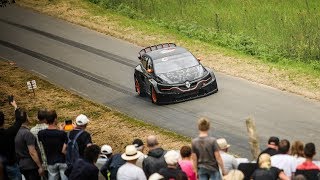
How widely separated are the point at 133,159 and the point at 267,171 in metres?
2.56

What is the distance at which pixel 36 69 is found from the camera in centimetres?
3134

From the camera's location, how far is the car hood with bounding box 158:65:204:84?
25203 millimetres

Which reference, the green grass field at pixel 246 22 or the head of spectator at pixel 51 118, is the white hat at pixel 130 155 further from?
the green grass field at pixel 246 22

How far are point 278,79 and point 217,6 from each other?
14.4m

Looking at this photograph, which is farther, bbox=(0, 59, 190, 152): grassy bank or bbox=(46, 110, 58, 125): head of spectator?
bbox=(0, 59, 190, 152): grassy bank

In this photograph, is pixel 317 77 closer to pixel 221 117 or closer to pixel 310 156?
pixel 221 117

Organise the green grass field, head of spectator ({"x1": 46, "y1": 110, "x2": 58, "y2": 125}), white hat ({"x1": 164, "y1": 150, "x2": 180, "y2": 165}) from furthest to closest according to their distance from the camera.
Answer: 1. the green grass field
2. head of spectator ({"x1": 46, "y1": 110, "x2": 58, "y2": 125})
3. white hat ({"x1": 164, "y1": 150, "x2": 180, "y2": 165})

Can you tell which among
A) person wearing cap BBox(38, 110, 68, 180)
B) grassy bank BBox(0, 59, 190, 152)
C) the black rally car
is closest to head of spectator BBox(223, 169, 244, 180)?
person wearing cap BBox(38, 110, 68, 180)

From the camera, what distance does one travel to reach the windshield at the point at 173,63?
84.7 feet

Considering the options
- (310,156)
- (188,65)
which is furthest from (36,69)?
(310,156)

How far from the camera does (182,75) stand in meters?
25.4

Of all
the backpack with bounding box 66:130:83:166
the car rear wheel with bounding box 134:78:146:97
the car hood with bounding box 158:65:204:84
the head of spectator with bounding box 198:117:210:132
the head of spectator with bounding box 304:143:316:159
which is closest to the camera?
the head of spectator with bounding box 304:143:316:159

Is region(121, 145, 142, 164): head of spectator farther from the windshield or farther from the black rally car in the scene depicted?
the windshield

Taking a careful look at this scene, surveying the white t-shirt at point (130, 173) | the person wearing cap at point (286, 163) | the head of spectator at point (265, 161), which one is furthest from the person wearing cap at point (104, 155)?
the head of spectator at point (265, 161)
